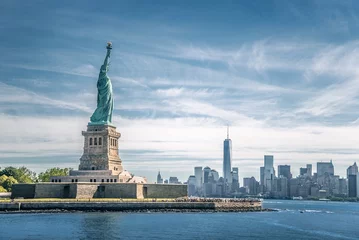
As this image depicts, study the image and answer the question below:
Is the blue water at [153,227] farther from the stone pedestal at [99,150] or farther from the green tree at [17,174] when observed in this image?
the green tree at [17,174]

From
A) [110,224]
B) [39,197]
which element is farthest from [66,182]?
[110,224]

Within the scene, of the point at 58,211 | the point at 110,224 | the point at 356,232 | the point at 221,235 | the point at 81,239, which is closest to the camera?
the point at 81,239

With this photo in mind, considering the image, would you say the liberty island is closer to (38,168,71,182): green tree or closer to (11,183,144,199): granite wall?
(11,183,144,199): granite wall

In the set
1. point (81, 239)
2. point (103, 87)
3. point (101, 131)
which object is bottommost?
point (81, 239)

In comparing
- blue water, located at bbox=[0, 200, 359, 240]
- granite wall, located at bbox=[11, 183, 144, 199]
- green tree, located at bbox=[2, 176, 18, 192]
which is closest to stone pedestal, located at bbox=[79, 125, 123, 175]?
granite wall, located at bbox=[11, 183, 144, 199]

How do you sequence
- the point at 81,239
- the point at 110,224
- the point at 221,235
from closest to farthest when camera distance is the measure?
the point at 81,239, the point at 221,235, the point at 110,224

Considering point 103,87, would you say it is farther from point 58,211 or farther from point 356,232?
point 356,232

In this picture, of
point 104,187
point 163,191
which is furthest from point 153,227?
point 163,191

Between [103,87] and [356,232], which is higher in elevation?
[103,87]

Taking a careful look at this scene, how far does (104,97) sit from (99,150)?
12.9 m

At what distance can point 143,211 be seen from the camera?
9931 cm

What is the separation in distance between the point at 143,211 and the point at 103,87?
34488 mm

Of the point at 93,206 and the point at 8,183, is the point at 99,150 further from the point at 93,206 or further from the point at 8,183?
the point at 8,183

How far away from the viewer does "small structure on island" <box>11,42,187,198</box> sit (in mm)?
106750
